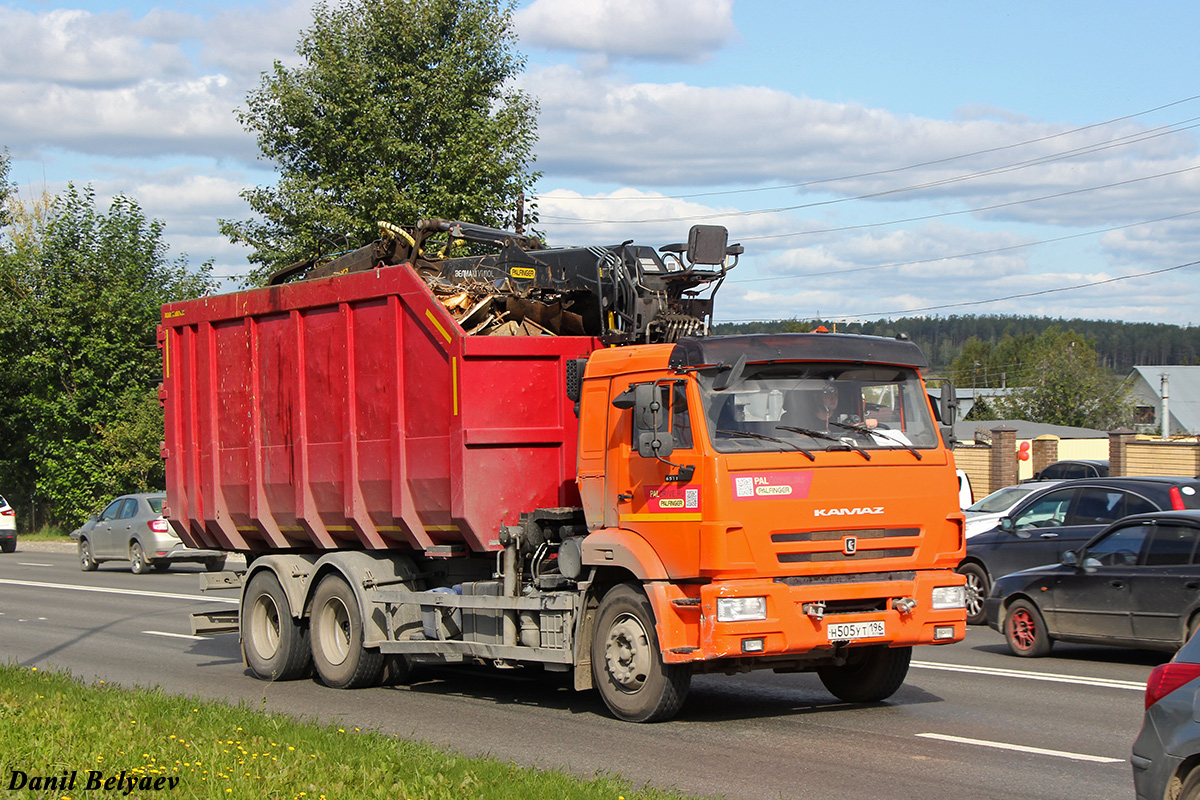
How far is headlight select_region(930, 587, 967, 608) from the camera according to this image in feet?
29.3

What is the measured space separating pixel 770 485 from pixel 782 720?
190 centimetres

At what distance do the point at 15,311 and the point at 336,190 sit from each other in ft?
55.2

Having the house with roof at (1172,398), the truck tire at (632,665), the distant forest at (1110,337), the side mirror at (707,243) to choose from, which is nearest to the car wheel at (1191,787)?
the truck tire at (632,665)

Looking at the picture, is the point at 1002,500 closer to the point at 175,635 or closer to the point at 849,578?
the point at 849,578

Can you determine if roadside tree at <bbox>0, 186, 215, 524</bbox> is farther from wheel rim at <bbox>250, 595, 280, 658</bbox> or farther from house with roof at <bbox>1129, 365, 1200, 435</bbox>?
house with roof at <bbox>1129, 365, 1200, 435</bbox>

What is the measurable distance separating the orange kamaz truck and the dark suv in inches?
229

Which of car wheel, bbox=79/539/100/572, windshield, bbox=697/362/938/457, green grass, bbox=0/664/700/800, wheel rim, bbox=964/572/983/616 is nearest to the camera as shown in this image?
green grass, bbox=0/664/700/800

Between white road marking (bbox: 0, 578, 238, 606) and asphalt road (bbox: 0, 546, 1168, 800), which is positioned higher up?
asphalt road (bbox: 0, 546, 1168, 800)

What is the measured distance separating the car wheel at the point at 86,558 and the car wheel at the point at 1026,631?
20505 mm

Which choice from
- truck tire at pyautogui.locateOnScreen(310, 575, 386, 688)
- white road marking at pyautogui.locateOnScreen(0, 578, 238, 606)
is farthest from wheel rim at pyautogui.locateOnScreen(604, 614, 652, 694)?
white road marking at pyautogui.locateOnScreen(0, 578, 238, 606)

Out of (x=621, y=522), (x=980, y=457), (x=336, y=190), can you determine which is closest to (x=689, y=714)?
(x=621, y=522)

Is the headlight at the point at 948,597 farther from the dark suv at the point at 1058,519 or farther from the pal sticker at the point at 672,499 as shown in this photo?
the dark suv at the point at 1058,519

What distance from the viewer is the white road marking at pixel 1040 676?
35.5 feet

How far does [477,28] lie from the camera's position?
28.1 m
